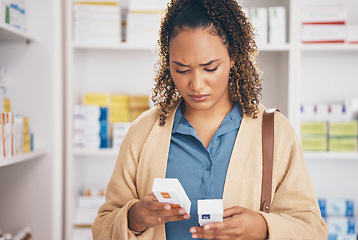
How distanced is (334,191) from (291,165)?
1819mm

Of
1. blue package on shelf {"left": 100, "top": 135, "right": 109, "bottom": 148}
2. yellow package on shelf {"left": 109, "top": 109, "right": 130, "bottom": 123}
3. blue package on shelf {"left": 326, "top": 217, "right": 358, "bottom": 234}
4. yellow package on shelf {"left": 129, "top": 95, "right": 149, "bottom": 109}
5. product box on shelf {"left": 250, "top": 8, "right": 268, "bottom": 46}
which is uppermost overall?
product box on shelf {"left": 250, "top": 8, "right": 268, "bottom": 46}

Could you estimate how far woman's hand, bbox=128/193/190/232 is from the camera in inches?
40.4

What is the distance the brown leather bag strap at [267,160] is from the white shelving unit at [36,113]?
1.44m

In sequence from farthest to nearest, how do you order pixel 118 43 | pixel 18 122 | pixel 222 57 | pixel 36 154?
1. pixel 118 43
2. pixel 36 154
3. pixel 18 122
4. pixel 222 57

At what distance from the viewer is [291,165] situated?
3.81ft

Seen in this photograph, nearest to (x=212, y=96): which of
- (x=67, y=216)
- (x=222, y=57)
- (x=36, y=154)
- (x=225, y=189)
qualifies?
(x=222, y=57)

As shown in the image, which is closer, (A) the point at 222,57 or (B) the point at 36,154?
(A) the point at 222,57

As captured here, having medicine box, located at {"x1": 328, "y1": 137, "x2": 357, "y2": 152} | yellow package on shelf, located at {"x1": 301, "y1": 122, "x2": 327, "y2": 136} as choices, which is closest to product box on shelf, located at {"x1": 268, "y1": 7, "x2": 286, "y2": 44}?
yellow package on shelf, located at {"x1": 301, "y1": 122, "x2": 327, "y2": 136}

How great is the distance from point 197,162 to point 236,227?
0.79 feet

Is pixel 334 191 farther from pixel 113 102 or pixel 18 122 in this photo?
pixel 18 122

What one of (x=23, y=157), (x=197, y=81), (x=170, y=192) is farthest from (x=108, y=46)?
(x=170, y=192)

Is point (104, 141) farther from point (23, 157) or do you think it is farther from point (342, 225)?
point (342, 225)

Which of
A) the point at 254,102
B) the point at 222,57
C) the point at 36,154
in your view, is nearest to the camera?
the point at 222,57

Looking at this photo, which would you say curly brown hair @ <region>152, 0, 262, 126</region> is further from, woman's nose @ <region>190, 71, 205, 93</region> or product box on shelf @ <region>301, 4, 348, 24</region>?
product box on shelf @ <region>301, 4, 348, 24</region>
